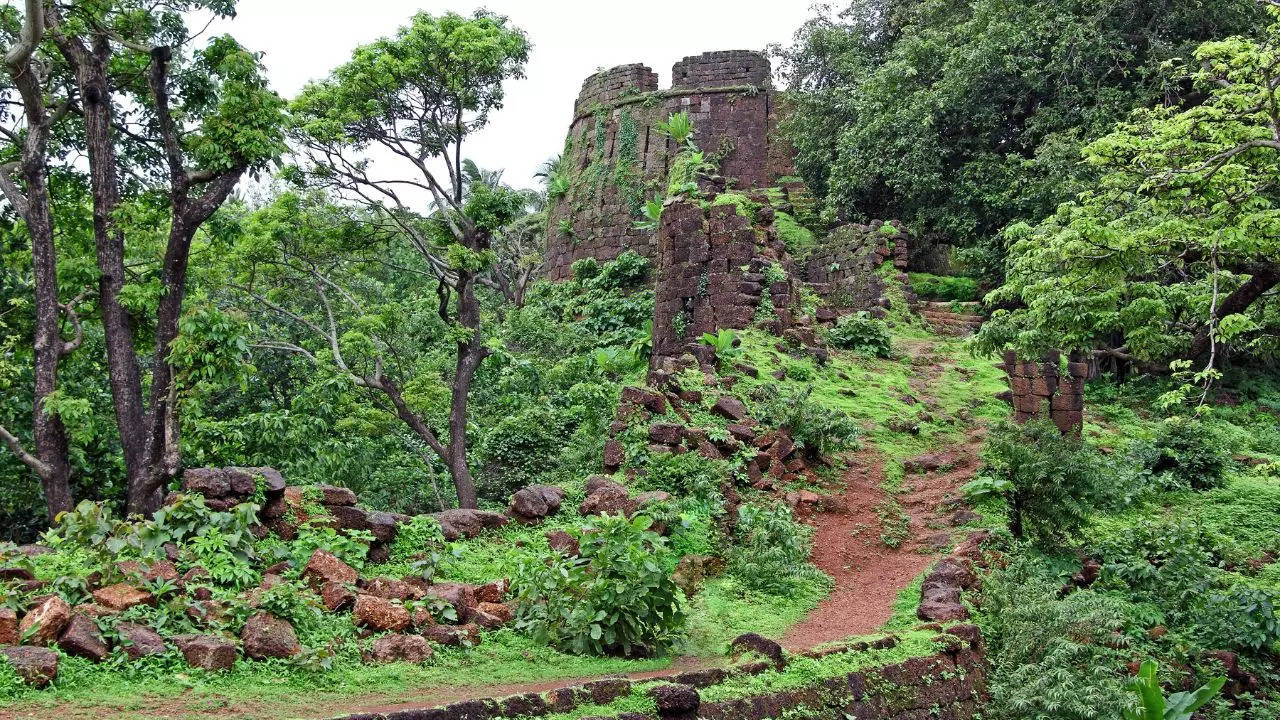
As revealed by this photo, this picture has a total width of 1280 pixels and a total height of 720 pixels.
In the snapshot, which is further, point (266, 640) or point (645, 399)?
point (645, 399)

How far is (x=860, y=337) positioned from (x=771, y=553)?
9.27 meters

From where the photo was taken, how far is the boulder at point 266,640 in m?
6.32

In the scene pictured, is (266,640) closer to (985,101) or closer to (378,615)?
(378,615)

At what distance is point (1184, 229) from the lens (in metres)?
10.6

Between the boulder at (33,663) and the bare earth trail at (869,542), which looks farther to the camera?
the bare earth trail at (869,542)

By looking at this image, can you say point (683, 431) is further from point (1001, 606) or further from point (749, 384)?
point (1001, 606)

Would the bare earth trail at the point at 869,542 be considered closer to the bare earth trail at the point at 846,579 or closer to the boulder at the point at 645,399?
the bare earth trail at the point at 846,579

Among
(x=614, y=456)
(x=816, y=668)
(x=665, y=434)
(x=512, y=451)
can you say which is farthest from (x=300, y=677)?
(x=512, y=451)

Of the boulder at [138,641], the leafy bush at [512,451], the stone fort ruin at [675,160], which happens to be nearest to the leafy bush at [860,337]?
the stone fort ruin at [675,160]

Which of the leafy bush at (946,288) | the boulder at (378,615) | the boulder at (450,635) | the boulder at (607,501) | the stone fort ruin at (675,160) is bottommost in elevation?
the boulder at (450,635)

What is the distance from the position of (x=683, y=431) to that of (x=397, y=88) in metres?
7.11

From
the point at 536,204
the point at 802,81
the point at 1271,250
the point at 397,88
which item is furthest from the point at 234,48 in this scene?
the point at 536,204

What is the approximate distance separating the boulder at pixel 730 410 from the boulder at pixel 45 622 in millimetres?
8388

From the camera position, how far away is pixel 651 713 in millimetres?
6051
